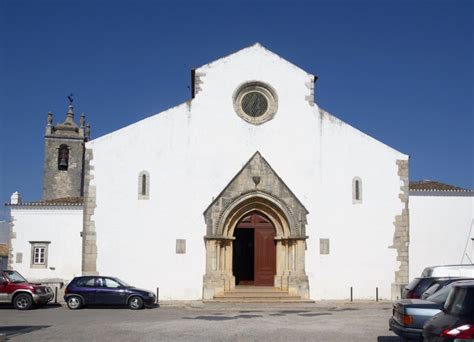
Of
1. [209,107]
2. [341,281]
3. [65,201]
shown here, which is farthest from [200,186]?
[65,201]

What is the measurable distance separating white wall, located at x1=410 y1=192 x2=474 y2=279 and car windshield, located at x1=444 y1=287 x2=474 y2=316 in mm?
18060

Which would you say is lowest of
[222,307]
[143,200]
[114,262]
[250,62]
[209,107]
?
[222,307]

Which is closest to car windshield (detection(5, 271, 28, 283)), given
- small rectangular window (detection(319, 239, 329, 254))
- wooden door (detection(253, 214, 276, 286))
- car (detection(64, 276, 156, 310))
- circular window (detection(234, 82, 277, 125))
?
car (detection(64, 276, 156, 310))

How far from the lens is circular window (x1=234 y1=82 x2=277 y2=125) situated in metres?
26.1

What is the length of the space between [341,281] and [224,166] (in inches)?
264

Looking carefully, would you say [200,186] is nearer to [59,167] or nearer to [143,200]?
[143,200]

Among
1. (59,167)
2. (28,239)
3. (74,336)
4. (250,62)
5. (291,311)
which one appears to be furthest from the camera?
(59,167)

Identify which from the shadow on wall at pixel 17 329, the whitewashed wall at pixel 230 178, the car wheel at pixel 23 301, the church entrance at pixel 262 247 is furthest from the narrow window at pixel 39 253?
the shadow on wall at pixel 17 329

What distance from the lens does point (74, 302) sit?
22.1 meters

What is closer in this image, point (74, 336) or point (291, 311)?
point (74, 336)

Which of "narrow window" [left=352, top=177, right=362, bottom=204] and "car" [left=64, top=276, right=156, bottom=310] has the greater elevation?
"narrow window" [left=352, top=177, right=362, bottom=204]

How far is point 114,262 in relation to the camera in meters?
24.5

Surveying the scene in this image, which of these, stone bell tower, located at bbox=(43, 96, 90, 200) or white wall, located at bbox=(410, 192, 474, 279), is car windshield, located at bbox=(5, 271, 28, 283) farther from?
stone bell tower, located at bbox=(43, 96, 90, 200)

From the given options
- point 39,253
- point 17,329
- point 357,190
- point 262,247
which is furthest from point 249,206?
point 39,253
